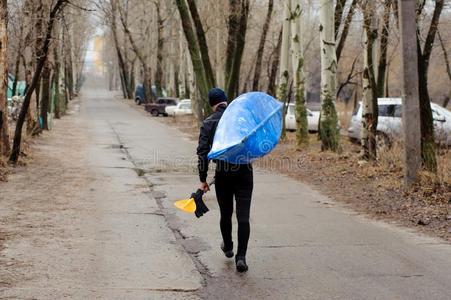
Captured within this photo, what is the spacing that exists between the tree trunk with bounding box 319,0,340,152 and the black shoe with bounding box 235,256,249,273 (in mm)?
10805

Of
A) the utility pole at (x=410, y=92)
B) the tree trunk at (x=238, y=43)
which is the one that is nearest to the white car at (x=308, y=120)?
the tree trunk at (x=238, y=43)

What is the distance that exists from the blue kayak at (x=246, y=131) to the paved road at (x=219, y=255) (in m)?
1.17

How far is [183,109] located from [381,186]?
109ft

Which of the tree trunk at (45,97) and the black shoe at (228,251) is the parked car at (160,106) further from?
the black shoe at (228,251)

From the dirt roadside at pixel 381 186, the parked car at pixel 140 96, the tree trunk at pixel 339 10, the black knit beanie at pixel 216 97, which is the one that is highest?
the tree trunk at pixel 339 10

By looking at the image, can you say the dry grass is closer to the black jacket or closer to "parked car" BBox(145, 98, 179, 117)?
→ the black jacket

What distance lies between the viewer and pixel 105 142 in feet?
74.3

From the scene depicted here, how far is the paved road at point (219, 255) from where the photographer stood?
17.9 feet

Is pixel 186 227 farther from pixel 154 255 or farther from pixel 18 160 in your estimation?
pixel 18 160

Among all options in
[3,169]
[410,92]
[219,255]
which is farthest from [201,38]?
[219,255]

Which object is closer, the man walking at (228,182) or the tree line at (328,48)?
the man walking at (228,182)

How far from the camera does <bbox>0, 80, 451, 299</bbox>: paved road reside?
5.46 meters

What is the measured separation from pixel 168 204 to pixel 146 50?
4869 cm

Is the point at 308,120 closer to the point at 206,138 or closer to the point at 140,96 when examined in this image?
the point at 206,138
